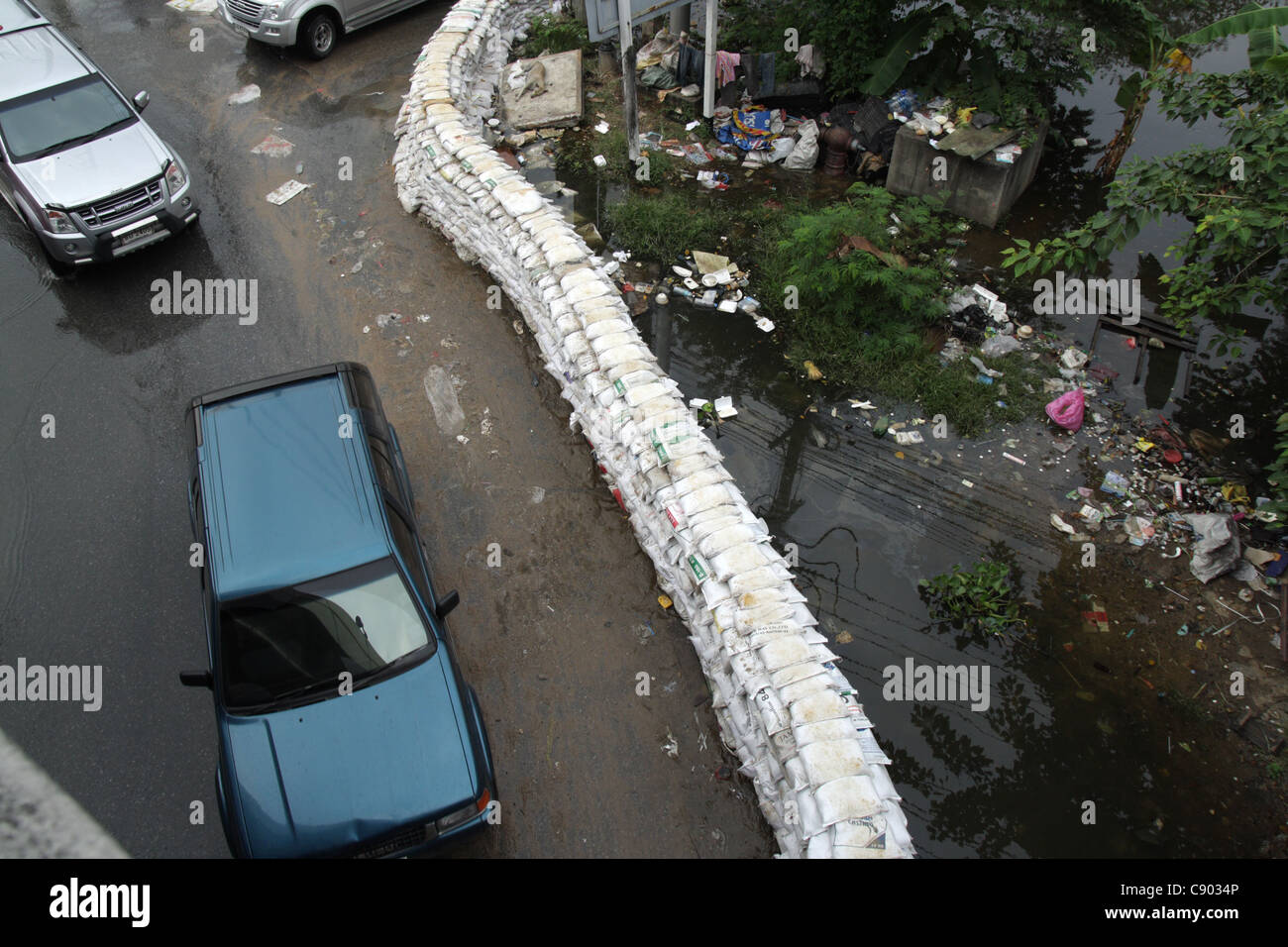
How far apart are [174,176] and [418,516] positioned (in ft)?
17.7

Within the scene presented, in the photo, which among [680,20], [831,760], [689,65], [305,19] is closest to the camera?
[831,760]

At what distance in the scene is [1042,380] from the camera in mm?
7902

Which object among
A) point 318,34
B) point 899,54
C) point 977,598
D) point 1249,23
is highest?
point 1249,23

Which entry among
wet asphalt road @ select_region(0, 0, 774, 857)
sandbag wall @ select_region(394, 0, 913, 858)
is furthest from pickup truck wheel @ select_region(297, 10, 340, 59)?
sandbag wall @ select_region(394, 0, 913, 858)

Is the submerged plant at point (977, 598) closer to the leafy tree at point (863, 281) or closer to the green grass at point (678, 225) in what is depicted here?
the leafy tree at point (863, 281)

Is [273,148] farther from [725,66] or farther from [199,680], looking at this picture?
[199,680]

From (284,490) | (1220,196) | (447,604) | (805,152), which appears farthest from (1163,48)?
(284,490)

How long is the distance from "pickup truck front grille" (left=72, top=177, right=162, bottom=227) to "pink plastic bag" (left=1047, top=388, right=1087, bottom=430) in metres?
9.78

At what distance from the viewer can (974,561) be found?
6.53 m

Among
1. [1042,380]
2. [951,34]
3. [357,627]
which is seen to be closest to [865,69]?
[951,34]

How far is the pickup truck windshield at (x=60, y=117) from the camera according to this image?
27.8 ft

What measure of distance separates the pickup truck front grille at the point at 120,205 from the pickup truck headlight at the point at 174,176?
139mm

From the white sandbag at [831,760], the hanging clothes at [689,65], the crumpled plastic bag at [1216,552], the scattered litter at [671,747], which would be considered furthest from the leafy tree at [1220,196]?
the hanging clothes at [689,65]

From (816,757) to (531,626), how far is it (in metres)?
2.51
